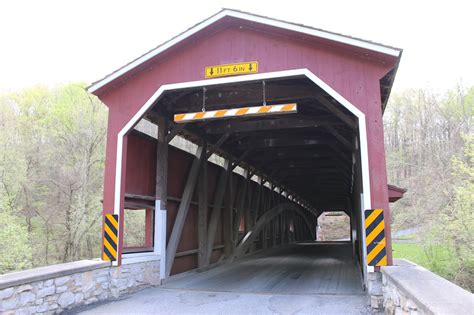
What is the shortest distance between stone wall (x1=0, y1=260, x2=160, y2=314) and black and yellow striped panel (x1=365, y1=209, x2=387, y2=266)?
344 centimetres

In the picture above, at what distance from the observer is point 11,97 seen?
20.6 m

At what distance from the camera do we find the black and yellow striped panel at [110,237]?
5.64m

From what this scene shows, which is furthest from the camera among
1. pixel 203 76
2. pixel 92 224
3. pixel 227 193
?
pixel 92 224

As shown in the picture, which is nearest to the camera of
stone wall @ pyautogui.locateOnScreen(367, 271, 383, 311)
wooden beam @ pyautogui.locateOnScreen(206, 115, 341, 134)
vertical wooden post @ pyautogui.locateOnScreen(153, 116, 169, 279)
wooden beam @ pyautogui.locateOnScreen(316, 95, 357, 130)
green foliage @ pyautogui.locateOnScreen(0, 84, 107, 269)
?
stone wall @ pyautogui.locateOnScreen(367, 271, 383, 311)

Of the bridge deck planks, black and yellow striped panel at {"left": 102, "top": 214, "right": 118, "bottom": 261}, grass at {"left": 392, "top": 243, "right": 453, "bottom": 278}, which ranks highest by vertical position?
black and yellow striped panel at {"left": 102, "top": 214, "right": 118, "bottom": 261}

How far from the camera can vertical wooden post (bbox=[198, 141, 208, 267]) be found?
852cm

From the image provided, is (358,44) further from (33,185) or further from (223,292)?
(33,185)

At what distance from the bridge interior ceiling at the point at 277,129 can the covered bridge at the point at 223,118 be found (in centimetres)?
3

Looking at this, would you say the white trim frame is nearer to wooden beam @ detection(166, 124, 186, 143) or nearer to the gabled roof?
the gabled roof

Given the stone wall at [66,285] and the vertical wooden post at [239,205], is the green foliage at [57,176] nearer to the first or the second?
the vertical wooden post at [239,205]

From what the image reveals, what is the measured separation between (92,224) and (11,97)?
8.82m

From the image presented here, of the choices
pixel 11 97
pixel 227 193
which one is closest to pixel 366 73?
pixel 227 193

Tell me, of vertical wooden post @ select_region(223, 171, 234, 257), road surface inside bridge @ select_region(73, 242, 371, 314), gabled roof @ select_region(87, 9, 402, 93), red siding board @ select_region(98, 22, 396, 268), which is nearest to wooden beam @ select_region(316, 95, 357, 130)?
red siding board @ select_region(98, 22, 396, 268)

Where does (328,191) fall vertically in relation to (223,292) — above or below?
above
